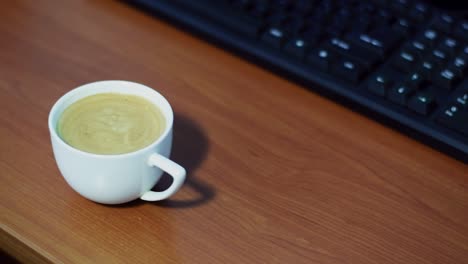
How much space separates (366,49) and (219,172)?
19 cm

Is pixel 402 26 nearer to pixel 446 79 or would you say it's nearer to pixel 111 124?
pixel 446 79

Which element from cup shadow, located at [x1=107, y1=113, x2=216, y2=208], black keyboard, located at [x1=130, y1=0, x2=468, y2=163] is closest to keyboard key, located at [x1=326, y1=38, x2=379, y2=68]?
black keyboard, located at [x1=130, y1=0, x2=468, y2=163]

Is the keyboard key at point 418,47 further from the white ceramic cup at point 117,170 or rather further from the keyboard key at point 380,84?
the white ceramic cup at point 117,170

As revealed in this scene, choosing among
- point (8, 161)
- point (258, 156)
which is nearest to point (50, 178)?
point (8, 161)

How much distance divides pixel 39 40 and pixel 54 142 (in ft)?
0.70

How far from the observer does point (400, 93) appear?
583 mm

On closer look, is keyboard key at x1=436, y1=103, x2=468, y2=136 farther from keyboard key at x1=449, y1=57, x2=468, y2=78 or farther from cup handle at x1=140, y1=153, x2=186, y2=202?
cup handle at x1=140, y1=153, x2=186, y2=202

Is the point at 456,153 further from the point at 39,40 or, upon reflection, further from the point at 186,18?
the point at 39,40

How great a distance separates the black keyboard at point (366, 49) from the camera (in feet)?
1.90

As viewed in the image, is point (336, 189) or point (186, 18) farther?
point (186, 18)

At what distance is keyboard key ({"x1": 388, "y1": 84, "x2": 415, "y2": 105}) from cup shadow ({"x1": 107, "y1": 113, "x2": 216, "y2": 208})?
0.54ft

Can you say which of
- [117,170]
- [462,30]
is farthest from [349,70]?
[117,170]

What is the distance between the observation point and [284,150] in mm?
566

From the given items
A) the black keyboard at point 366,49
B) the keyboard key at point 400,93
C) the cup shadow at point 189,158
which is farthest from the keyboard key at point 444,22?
the cup shadow at point 189,158
